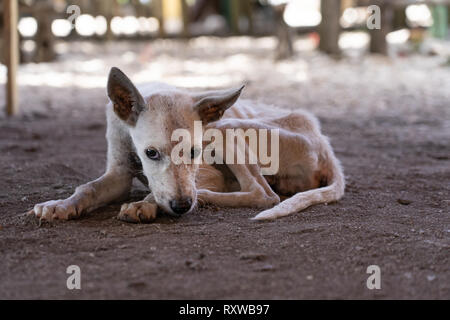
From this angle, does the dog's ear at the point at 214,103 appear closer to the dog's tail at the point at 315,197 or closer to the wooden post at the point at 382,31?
the dog's tail at the point at 315,197

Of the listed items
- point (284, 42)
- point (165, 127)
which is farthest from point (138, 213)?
point (284, 42)

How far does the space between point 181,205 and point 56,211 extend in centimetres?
88

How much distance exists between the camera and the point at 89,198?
464 cm

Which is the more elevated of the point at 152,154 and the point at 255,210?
the point at 152,154

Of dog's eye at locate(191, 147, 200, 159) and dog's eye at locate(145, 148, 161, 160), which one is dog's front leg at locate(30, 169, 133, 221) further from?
dog's eye at locate(191, 147, 200, 159)

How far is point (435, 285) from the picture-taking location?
3320 mm

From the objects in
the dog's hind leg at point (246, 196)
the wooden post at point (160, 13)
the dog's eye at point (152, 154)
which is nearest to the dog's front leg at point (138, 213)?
the dog's eye at point (152, 154)

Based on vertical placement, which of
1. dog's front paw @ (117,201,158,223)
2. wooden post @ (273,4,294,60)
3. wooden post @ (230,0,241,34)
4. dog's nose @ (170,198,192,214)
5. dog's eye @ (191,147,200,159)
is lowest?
dog's front paw @ (117,201,158,223)

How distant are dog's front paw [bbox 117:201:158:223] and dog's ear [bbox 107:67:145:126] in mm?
591

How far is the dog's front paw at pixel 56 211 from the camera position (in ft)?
14.3

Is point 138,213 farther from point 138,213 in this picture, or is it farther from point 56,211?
point 56,211

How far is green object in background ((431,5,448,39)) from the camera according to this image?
1809 centimetres

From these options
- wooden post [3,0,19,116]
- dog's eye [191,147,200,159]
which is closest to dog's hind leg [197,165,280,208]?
dog's eye [191,147,200,159]
